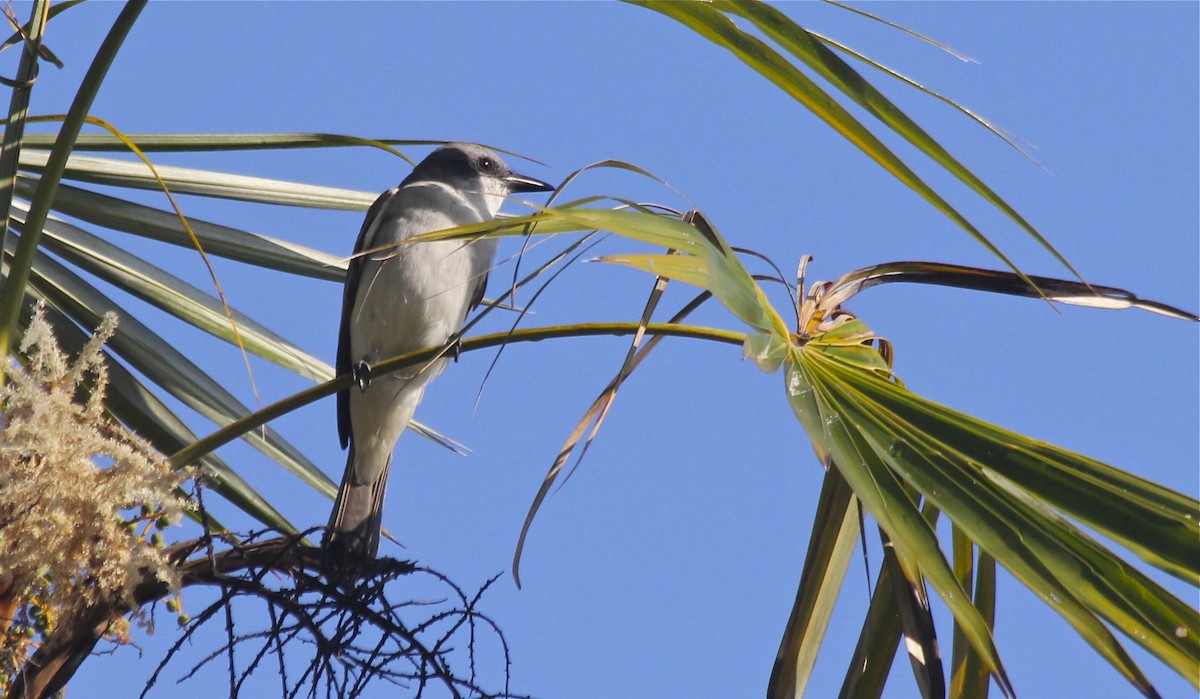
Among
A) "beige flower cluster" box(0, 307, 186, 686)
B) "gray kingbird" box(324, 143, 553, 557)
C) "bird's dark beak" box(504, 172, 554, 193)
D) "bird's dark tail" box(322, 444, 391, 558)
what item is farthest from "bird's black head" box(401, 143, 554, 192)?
"beige flower cluster" box(0, 307, 186, 686)

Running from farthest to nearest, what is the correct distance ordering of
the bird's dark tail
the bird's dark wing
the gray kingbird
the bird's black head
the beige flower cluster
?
the bird's black head < the bird's dark wing < the gray kingbird < the bird's dark tail < the beige flower cluster

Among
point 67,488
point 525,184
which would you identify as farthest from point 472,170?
point 67,488

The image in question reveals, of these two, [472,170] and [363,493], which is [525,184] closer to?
[472,170]

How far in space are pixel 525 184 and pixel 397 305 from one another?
1187mm

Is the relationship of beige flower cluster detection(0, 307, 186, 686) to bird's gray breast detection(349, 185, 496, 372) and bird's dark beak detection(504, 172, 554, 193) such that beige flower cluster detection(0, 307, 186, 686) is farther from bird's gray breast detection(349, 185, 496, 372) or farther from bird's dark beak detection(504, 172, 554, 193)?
bird's dark beak detection(504, 172, 554, 193)

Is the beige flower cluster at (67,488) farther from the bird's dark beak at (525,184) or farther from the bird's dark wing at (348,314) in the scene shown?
the bird's dark beak at (525,184)

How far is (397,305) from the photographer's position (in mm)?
4715

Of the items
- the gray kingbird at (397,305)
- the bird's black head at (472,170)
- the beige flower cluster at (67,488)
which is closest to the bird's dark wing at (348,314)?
the gray kingbird at (397,305)

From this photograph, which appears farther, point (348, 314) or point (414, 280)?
point (348, 314)

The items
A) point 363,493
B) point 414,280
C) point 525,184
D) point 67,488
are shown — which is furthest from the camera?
point 525,184

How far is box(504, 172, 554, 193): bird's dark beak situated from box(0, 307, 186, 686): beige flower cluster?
3.38 metres

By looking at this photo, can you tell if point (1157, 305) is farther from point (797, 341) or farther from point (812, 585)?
point (812, 585)

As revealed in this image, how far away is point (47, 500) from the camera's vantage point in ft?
7.33

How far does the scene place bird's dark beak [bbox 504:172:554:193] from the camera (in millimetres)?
5617
